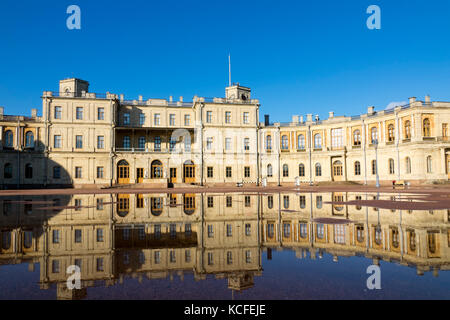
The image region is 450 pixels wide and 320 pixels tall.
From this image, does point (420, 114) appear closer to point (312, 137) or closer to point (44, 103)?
point (312, 137)

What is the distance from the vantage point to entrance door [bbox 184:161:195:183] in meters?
42.6

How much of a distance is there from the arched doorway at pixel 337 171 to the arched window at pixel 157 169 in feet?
83.4

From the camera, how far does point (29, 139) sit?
40.5m

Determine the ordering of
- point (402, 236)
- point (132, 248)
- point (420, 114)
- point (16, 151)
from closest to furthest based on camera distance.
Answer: point (132, 248) → point (402, 236) → point (420, 114) → point (16, 151)

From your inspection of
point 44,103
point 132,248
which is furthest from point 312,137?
point 132,248

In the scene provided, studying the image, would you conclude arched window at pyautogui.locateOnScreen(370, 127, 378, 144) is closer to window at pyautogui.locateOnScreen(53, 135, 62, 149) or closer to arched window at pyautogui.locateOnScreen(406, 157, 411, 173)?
arched window at pyautogui.locateOnScreen(406, 157, 411, 173)

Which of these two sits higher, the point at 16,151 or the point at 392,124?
the point at 392,124

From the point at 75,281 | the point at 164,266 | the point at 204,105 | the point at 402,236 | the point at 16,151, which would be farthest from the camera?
the point at 204,105

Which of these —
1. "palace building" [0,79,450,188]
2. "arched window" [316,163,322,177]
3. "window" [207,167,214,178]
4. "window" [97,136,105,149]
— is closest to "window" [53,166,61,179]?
"palace building" [0,79,450,188]

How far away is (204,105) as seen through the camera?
43500 millimetres

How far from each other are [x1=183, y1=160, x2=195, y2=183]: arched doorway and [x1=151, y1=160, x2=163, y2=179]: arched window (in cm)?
333

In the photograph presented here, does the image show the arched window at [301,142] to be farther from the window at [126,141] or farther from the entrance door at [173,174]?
the window at [126,141]

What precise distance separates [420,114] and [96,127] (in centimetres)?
4096

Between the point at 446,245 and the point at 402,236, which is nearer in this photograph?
the point at 446,245
